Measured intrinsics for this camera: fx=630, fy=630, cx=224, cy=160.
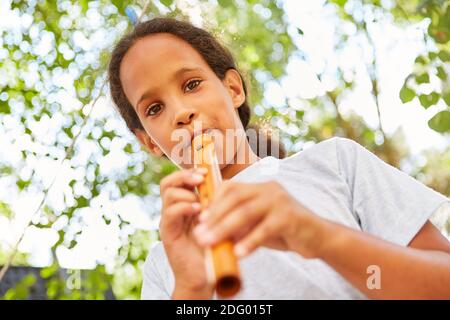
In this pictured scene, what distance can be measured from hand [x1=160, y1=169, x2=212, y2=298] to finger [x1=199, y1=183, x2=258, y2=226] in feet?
0.51

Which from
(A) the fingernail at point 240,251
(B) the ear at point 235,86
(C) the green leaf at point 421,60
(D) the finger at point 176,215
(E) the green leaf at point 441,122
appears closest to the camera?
(A) the fingernail at point 240,251

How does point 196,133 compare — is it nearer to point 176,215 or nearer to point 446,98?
point 176,215

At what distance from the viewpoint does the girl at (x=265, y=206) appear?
0.68 meters

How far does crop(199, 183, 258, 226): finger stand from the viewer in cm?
65

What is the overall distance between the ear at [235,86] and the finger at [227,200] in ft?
2.24

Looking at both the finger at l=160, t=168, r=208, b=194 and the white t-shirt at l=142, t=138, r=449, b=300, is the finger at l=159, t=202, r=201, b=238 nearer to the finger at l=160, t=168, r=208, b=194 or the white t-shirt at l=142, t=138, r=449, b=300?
the finger at l=160, t=168, r=208, b=194

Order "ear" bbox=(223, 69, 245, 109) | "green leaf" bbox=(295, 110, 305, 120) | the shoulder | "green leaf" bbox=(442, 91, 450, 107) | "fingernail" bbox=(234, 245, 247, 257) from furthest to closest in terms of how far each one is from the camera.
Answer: "green leaf" bbox=(295, 110, 305, 120)
"green leaf" bbox=(442, 91, 450, 107)
"ear" bbox=(223, 69, 245, 109)
the shoulder
"fingernail" bbox=(234, 245, 247, 257)

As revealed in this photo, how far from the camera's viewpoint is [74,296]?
3.30m

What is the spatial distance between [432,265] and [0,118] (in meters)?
2.71

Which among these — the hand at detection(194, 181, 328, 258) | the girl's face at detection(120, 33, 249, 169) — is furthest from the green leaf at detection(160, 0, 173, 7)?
the hand at detection(194, 181, 328, 258)

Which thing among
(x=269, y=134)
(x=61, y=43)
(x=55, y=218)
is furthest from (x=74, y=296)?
(x=269, y=134)

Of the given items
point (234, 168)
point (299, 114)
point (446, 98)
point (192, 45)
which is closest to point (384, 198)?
point (234, 168)

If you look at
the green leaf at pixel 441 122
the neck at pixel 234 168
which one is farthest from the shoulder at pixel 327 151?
the green leaf at pixel 441 122

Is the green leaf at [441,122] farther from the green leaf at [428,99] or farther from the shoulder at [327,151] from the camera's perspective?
the shoulder at [327,151]
